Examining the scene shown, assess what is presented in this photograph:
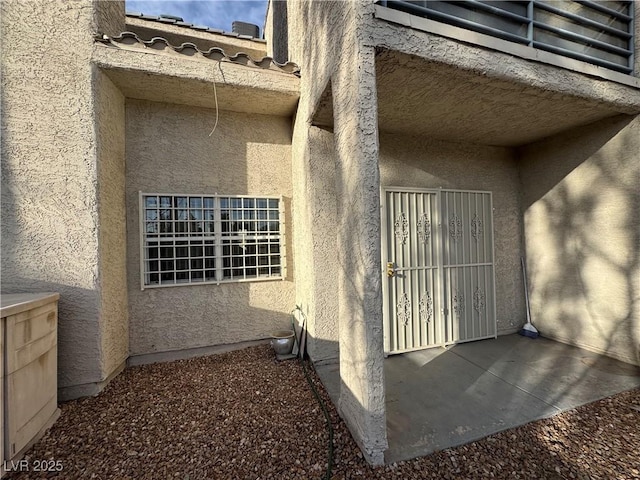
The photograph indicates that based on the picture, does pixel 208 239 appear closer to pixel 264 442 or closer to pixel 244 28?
pixel 264 442

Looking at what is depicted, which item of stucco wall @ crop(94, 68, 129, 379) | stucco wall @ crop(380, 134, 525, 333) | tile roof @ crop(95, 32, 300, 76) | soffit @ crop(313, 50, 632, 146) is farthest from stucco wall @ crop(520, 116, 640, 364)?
stucco wall @ crop(94, 68, 129, 379)

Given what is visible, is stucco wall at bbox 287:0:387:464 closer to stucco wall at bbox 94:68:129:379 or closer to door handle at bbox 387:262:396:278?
door handle at bbox 387:262:396:278

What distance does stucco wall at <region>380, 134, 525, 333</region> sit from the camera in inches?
202

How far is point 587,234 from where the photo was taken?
4.89 meters

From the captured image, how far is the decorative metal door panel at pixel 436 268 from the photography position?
4969 millimetres

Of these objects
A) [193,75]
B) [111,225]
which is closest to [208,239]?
[111,225]

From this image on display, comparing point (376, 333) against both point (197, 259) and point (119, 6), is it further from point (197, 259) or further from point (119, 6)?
point (119, 6)

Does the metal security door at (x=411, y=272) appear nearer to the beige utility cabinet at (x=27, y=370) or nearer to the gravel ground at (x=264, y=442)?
the gravel ground at (x=264, y=442)

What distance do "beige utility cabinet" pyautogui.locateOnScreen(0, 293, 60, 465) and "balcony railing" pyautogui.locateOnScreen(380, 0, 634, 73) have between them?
5421 mm

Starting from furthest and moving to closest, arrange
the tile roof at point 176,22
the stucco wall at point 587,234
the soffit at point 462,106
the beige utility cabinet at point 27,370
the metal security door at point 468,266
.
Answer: the tile roof at point 176,22 → the metal security door at point 468,266 → the stucco wall at point 587,234 → the soffit at point 462,106 → the beige utility cabinet at point 27,370

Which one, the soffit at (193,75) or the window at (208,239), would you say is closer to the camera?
the soffit at (193,75)

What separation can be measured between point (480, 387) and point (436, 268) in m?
2.16

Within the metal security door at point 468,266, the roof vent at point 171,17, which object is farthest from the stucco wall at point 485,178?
the roof vent at point 171,17

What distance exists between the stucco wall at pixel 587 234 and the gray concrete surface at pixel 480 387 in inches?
21.8
